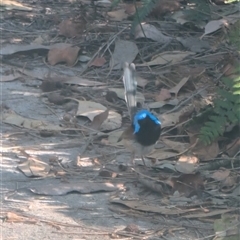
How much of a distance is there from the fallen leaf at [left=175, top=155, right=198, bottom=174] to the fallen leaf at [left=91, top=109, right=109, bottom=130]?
0.76 m

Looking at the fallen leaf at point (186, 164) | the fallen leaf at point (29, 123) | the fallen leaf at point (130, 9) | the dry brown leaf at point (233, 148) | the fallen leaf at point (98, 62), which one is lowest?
the fallen leaf at point (130, 9)

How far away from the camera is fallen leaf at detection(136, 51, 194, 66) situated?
6191 millimetres

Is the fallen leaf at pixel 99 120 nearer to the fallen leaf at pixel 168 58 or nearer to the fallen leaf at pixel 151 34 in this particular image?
the fallen leaf at pixel 168 58

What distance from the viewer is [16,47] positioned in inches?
263

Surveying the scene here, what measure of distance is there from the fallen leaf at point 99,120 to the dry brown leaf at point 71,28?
1906 millimetres

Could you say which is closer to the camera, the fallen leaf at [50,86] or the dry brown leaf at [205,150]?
the dry brown leaf at [205,150]

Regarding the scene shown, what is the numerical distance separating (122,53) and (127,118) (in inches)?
47.0

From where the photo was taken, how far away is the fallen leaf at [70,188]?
4207mm

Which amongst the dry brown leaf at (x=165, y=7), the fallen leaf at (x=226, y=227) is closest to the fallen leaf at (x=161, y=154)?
the fallen leaf at (x=226, y=227)

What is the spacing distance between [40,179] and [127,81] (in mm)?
1227

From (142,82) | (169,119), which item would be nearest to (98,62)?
(142,82)

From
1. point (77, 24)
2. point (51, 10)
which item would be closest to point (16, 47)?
point (77, 24)

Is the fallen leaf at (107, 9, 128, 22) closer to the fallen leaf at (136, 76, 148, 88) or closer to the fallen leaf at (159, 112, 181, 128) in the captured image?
the fallen leaf at (136, 76, 148, 88)

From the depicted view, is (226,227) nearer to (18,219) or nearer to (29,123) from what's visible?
(18,219)
